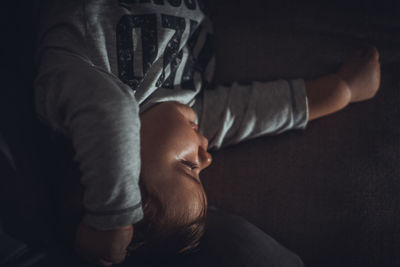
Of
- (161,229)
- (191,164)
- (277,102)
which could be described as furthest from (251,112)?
(161,229)

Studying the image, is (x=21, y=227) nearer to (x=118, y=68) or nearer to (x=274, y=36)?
(x=118, y=68)

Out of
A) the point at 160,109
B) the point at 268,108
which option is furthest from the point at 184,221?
the point at 268,108

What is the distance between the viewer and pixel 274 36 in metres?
0.74

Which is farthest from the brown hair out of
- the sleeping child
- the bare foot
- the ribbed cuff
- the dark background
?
the bare foot

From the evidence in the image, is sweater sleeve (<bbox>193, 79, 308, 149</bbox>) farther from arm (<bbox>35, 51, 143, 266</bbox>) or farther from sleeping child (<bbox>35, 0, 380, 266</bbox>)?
arm (<bbox>35, 51, 143, 266</bbox>)

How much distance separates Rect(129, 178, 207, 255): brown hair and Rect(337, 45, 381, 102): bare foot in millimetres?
459

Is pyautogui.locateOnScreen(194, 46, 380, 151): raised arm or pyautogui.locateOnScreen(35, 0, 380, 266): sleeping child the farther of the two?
pyautogui.locateOnScreen(194, 46, 380, 151): raised arm

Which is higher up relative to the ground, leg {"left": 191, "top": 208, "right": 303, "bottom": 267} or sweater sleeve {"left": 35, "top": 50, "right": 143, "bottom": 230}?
sweater sleeve {"left": 35, "top": 50, "right": 143, "bottom": 230}

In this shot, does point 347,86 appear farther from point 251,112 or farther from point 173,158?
point 173,158

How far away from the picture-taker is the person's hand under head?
25.8 inches

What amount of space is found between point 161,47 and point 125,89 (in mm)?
162

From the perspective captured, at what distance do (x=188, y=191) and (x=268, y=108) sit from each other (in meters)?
0.31

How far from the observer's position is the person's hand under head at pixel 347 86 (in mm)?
654

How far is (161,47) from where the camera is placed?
557 millimetres
